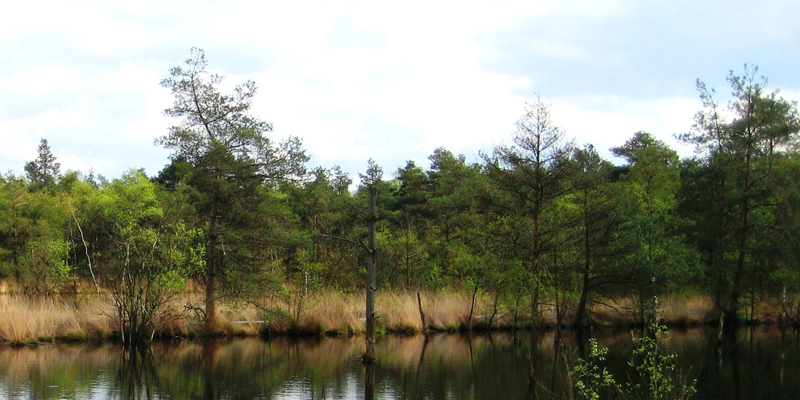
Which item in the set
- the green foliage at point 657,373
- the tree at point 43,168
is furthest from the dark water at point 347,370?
the tree at point 43,168

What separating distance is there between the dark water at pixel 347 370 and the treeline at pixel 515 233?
2335 millimetres

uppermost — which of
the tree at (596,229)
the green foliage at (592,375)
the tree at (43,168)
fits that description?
the tree at (43,168)

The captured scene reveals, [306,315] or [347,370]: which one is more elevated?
[306,315]

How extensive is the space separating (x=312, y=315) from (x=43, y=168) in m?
63.2

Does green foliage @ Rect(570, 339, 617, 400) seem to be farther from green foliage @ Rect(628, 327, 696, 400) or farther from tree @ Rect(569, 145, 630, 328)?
tree @ Rect(569, 145, 630, 328)

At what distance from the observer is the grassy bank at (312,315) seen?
25000mm

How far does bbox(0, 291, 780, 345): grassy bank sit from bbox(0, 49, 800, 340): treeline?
671mm

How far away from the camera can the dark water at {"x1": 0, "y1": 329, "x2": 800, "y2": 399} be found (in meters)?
15.7

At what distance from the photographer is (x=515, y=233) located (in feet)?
89.5

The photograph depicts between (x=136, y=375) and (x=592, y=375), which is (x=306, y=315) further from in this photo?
(x=592, y=375)

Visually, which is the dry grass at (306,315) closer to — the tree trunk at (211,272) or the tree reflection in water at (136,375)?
the tree trunk at (211,272)

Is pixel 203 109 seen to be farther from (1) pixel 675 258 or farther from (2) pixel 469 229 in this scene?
(1) pixel 675 258

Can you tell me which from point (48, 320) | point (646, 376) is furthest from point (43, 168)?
point (646, 376)

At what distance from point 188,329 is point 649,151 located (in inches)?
931
